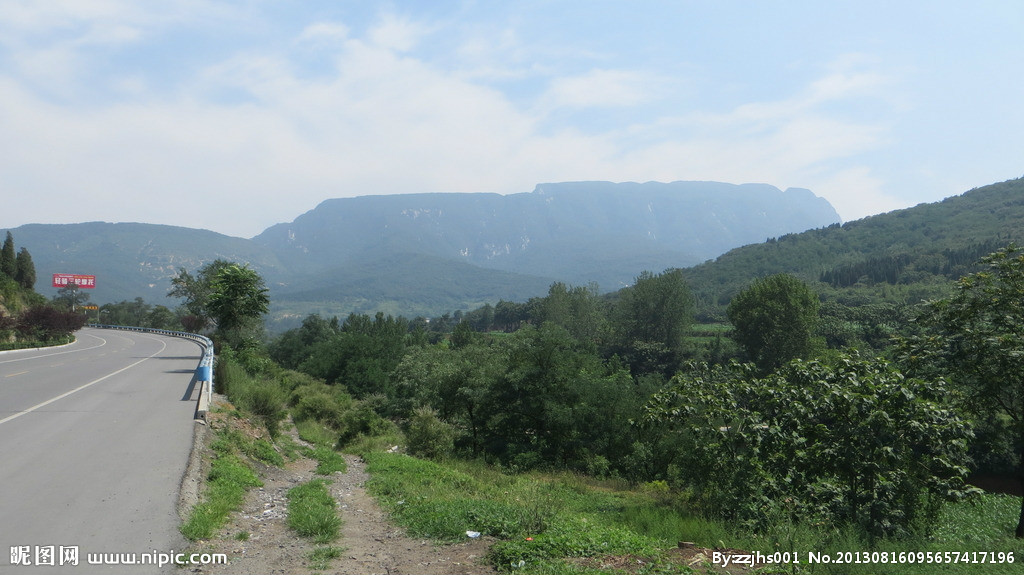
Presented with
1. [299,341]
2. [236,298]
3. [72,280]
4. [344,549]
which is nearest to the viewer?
[344,549]

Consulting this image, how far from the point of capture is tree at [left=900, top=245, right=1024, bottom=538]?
10.8m

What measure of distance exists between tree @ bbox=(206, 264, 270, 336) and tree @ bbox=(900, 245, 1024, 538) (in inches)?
1250

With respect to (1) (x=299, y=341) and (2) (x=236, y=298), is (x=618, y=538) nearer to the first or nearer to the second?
(2) (x=236, y=298)

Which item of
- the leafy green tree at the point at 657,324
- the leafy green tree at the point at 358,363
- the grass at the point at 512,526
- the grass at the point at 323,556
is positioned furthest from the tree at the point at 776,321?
the grass at the point at 323,556

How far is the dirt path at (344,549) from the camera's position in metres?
6.98

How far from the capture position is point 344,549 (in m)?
7.75

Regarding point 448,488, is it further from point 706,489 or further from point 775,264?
point 775,264

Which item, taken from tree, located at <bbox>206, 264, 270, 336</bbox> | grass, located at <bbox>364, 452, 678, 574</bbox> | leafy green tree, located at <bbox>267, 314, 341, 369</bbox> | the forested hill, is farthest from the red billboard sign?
the forested hill

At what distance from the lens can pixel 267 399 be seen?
18391 mm

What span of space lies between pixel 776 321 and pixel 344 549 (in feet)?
209

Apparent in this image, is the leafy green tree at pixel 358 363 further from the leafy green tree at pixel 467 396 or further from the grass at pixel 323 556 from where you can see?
the grass at pixel 323 556

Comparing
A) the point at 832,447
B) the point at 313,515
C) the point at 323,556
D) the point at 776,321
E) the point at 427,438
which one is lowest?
the point at 427,438

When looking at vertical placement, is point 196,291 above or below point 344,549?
above

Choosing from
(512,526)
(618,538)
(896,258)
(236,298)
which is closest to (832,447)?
(618,538)
